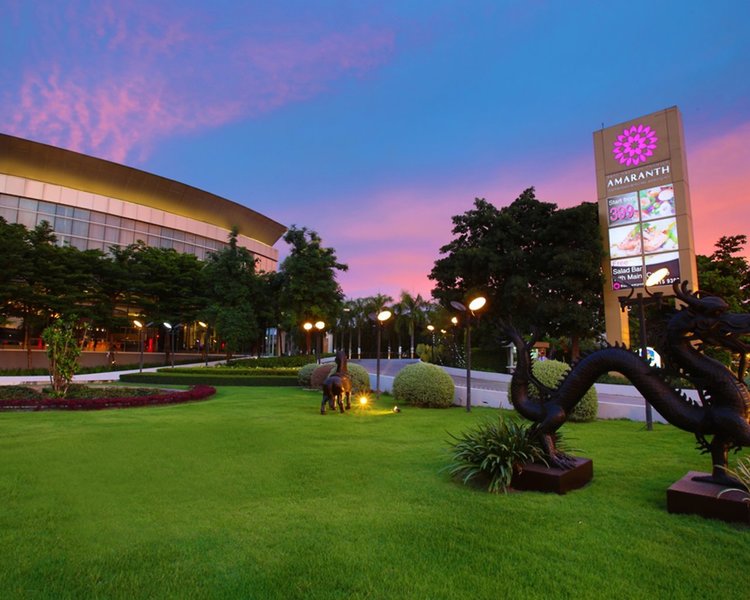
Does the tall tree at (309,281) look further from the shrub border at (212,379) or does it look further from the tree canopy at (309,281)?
the shrub border at (212,379)

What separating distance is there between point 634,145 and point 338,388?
25730 millimetres

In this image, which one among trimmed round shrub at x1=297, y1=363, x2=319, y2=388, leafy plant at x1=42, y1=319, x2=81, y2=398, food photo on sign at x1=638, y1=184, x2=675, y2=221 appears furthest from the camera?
food photo on sign at x1=638, y1=184, x2=675, y2=221

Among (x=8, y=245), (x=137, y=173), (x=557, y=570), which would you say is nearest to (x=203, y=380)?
(x=8, y=245)

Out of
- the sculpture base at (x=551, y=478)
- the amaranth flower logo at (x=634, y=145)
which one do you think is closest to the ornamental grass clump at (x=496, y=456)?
the sculpture base at (x=551, y=478)

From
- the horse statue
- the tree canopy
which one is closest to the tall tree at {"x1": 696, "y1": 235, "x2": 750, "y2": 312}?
the tree canopy

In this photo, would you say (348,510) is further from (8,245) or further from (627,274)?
(8,245)

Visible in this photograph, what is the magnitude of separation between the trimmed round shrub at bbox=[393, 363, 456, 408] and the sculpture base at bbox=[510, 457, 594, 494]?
839 cm

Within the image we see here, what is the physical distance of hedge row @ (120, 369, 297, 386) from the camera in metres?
22.8

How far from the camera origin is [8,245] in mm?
29266

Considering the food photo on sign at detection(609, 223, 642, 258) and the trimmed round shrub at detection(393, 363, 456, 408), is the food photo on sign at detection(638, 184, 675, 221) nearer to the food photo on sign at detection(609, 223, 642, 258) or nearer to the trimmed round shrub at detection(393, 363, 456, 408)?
the food photo on sign at detection(609, 223, 642, 258)

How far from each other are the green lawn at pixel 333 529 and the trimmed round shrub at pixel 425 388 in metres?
6.23

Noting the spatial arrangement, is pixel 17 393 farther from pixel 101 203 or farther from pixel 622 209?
pixel 101 203

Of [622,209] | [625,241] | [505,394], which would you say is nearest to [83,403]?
[505,394]

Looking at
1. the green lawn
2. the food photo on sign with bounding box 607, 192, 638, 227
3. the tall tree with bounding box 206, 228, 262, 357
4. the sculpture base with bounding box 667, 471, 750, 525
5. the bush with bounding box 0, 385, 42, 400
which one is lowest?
the green lawn
